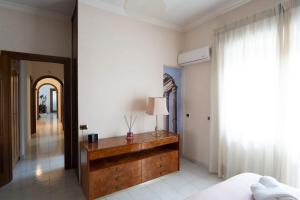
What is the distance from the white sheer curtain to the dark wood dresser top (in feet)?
2.80

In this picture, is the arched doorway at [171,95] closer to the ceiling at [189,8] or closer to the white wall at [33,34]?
the ceiling at [189,8]

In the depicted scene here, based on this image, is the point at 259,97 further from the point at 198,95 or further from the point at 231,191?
the point at 231,191

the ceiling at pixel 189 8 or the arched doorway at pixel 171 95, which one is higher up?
the ceiling at pixel 189 8

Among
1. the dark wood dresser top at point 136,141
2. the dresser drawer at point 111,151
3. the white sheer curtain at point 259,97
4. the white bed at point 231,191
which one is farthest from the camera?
the dark wood dresser top at point 136,141

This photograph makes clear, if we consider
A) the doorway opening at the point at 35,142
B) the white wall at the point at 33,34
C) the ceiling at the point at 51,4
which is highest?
the ceiling at the point at 51,4

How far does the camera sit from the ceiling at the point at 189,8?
270 centimetres

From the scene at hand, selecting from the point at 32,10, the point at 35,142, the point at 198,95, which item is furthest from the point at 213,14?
the point at 35,142

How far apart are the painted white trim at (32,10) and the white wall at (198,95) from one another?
2.49 meters

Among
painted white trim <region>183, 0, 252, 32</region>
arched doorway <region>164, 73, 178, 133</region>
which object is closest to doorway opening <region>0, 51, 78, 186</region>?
arched doorway <region>164, 73, 178, 133</region>

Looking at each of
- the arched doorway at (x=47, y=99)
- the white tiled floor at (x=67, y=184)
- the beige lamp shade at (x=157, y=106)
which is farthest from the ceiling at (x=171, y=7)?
the arched doorway at (x=47, y=99)

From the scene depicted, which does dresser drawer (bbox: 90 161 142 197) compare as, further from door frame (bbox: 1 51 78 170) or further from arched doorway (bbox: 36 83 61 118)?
arched doorway (bbox: 36 83 61 118)

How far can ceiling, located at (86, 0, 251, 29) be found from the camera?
8.84ft

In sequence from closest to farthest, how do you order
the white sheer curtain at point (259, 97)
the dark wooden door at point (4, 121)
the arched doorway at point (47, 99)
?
the white sheer curtain at point (259, 97)
the dark wooden door at point (4, 121)
the arched doorway at point (47, 99)

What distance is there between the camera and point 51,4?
272 cm
